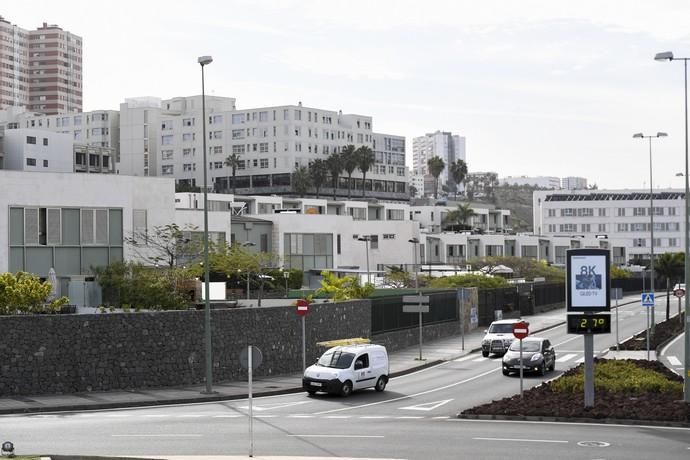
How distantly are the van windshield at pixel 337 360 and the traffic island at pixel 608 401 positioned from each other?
21.6 feet

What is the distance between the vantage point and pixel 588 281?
28.0m

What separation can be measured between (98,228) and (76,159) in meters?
77.3

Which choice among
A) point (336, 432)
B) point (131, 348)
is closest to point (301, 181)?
point (131, 348)

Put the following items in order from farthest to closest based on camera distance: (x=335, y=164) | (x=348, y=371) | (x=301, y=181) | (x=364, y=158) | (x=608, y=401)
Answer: (x=364, y=158), (x=335, y=164), (x=301, y=181), (x=348, y=371), (x=608, y=401)

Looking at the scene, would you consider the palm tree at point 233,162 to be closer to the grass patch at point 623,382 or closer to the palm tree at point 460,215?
the palm tree at point 460,215

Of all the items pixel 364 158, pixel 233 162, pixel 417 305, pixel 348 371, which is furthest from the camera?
pixel 364 158

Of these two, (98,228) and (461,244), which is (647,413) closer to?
(98,228)

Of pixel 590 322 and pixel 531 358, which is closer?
pixel 590 322

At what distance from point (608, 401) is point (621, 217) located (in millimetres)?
143918

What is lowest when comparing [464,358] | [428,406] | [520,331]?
[464,358]

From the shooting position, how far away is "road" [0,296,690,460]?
21.9 m

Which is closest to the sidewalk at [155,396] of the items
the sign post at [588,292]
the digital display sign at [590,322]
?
the digital display sign at [590,322]

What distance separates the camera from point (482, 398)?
3375 cm

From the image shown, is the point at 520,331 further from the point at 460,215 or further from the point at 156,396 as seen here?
the point at 460,215
